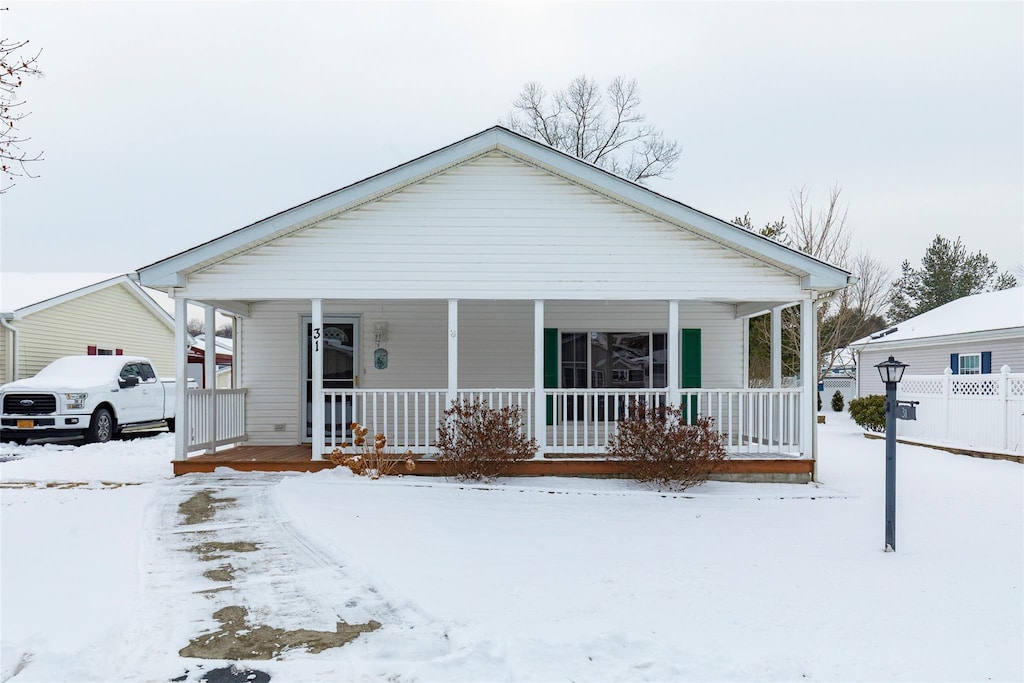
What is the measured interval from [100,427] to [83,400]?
744 millimetres

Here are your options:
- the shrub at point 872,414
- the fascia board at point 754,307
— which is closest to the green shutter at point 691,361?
the fascia board at point 754,307

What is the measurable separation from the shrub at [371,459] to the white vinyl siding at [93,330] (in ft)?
43.1

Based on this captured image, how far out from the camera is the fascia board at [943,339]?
711 inches

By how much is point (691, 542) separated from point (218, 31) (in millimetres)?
13056

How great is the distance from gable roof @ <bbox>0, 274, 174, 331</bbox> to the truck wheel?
2.88m

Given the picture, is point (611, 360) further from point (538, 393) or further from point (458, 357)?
point (538, 393)

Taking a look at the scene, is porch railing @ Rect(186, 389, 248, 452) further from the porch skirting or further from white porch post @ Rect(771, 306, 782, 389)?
white porch post @ Rect(771, 306, 782, 389)

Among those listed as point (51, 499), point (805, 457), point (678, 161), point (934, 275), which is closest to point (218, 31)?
point (51, 499)

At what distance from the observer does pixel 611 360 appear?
1230cm

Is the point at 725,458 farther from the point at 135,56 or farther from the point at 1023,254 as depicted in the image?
the point at 1023,254

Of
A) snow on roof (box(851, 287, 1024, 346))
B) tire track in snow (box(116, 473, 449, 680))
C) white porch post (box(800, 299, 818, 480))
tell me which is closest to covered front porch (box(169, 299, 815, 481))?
white porch post (box(800, 299, 818, 480))

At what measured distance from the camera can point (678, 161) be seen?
2816 cm

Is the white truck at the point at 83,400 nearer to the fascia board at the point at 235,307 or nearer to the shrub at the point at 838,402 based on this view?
the fascia board at the point at 235,307

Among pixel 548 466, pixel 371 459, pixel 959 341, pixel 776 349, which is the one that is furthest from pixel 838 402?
pixel 371 459
